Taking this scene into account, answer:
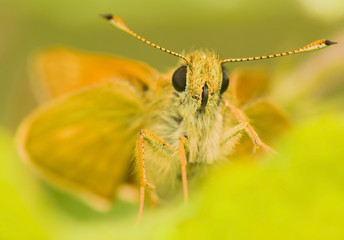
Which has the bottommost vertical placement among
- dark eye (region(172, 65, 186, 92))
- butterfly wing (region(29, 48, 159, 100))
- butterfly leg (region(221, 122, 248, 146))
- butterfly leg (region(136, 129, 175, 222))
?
butterfly leg (region(136, 129, 175, 222))

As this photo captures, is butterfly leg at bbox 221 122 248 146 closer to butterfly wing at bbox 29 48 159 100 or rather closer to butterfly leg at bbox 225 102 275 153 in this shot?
butterfly leg at bbox 225 102 275 153

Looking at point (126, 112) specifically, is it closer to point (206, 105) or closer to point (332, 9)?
point (206, 105)

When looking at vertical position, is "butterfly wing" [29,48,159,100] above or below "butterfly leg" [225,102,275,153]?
above

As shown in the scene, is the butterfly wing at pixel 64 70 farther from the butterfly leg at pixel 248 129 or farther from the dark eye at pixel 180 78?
the butterfly leg at pixel 248 129

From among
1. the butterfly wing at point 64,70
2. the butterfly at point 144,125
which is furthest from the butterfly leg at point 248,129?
the butterfly wing at point 64,70

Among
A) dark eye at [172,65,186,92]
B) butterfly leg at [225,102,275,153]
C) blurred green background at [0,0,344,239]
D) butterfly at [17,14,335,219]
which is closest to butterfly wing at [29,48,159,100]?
butterfly at [17,14,335,219]

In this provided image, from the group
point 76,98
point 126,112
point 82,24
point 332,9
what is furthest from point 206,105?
point 82,24

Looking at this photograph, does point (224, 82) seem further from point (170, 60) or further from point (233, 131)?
point (170, 60)
